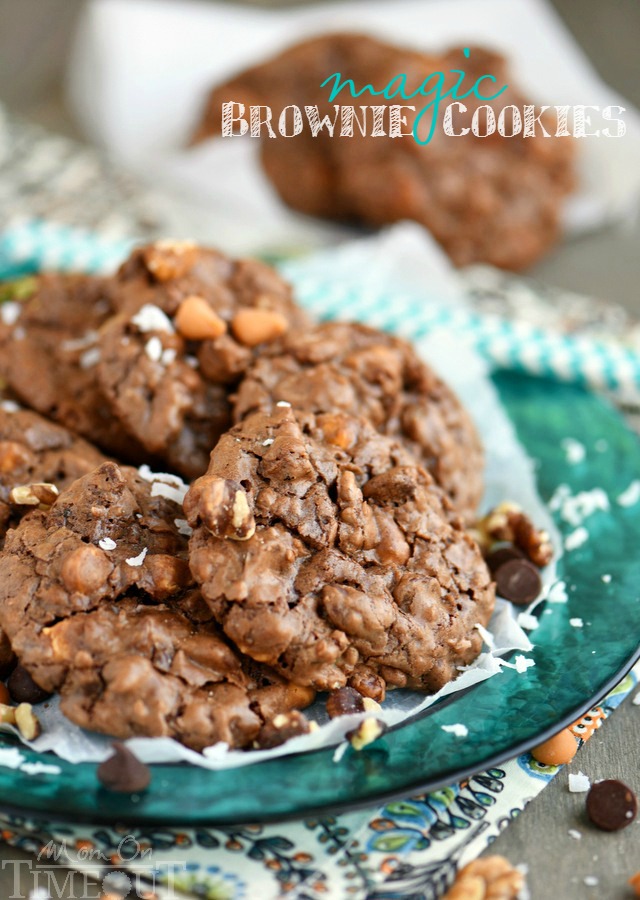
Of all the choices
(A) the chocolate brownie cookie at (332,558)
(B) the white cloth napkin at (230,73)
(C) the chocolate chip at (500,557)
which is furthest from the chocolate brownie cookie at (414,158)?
(A) the chocolate brownie cookie at (332,558)

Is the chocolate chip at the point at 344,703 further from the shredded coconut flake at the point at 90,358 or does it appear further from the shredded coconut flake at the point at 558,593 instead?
the shredded coconut flake at the point at 90,358

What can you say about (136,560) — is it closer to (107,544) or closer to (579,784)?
(107,544)

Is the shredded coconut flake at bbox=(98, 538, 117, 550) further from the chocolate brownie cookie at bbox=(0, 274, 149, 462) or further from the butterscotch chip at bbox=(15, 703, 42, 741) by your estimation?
the chocolate brownie cookie at bbox=(0, 274, 149, 462)

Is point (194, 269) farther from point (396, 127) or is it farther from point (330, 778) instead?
point (396, 127)

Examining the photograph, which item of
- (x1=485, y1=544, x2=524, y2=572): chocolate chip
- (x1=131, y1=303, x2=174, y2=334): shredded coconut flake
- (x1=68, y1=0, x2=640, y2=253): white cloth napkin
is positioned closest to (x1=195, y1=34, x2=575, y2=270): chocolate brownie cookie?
(x1=68, y1=0, x2=640, y2=253): white cloth napkin

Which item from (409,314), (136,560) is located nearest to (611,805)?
(136,560)

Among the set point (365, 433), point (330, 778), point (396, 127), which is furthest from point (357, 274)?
point (330, 778)
